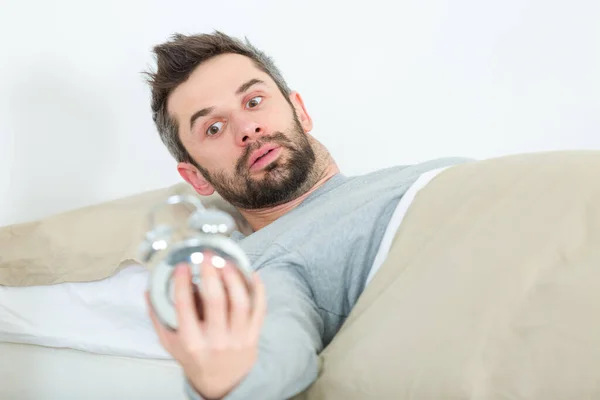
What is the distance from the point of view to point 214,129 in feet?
4.55

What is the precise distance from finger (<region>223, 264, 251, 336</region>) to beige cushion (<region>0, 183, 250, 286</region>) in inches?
26.2

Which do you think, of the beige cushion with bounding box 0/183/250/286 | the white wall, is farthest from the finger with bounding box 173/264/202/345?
the white wall

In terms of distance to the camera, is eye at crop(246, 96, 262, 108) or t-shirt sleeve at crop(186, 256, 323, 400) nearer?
t-shirt sleeve at crop(186, 256, 323, 400)

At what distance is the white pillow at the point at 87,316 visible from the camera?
1104 mm

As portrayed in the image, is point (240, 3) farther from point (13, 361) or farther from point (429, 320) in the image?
point (429, 320)

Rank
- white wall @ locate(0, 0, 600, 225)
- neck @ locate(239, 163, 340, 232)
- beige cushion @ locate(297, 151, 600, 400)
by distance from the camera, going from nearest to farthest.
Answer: beige cushion @ locate(297, 151, 600, 400)
neck @ locate(239, 163, 340, 232)
white wall @ locate(0, 0, 600, 225)

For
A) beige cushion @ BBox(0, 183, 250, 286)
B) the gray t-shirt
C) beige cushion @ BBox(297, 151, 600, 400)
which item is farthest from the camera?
beige cushion @ BBox(0, 183, 250, 286)

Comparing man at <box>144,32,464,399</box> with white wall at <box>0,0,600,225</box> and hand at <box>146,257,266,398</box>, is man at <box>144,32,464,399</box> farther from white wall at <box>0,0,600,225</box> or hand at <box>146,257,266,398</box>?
white wall at <box>0,0,600,225</box>

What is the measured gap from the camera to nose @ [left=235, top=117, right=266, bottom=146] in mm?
1328

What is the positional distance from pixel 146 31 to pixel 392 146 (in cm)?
72

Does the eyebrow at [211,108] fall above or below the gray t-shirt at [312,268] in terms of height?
above

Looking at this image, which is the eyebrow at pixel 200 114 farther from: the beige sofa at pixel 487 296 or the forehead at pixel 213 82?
the beige sofa at pixel 487 296

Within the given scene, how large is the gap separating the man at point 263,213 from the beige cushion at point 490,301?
0.25 ft

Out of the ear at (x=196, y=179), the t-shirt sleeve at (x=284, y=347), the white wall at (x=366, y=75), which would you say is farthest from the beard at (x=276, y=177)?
the white wall at (x=366, y=75)
